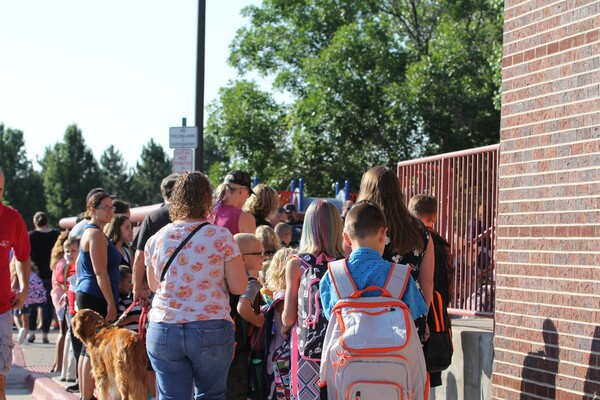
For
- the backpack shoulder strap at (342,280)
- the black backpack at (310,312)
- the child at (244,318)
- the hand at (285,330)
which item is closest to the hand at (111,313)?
the child at (244,318)

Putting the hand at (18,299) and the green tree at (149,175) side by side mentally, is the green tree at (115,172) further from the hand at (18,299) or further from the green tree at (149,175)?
Answer: the hand at (18,299)

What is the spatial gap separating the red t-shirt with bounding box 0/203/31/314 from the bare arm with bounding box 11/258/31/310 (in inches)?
2.0

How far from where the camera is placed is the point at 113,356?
7379mm

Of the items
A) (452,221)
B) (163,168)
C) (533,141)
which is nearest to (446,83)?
(452,221)

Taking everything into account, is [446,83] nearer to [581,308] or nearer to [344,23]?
[344,23]

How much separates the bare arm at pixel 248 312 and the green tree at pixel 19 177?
8841 centimetres

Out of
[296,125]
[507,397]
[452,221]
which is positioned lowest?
[507,397]

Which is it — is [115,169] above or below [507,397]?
above

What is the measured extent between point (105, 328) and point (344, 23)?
87.4ft

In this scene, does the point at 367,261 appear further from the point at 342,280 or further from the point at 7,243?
the point at 7,243

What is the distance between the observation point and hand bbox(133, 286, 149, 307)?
7.30 meters

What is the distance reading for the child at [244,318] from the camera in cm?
646

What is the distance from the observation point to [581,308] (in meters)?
5.59

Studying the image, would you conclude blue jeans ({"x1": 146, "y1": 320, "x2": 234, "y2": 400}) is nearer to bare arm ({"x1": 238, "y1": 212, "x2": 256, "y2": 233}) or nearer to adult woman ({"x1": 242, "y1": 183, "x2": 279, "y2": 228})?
bare arm ({"x1": 238, "y1": 212, "x2": 256, "y2": 233})
